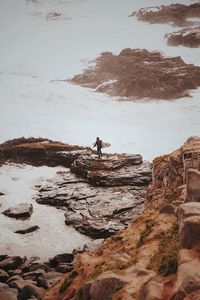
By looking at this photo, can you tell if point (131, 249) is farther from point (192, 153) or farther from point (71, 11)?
point (71, 11)

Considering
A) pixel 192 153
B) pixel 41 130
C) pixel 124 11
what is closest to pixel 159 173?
pixel 192 153

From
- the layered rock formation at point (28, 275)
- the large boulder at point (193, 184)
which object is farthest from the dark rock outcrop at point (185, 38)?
the large boulder at point (193, 184)

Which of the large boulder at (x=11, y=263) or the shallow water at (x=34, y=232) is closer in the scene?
the large boulder at (x=11, y=263)

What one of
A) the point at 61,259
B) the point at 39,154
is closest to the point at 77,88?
the point at 39,154

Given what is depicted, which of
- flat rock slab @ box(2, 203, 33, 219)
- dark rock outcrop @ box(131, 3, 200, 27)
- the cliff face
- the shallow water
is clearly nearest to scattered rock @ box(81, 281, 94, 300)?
the cliff face

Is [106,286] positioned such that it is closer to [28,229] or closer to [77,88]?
[28,229]

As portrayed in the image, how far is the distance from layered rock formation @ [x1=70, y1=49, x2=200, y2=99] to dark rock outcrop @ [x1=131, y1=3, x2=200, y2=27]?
29.8m

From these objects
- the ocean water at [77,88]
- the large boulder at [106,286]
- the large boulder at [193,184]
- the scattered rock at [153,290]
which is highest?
the ocean water at [77,88]

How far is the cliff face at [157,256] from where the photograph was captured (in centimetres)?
696

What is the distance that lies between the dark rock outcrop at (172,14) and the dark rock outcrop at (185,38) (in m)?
Answer: 12.7

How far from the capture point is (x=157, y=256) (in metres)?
9.08

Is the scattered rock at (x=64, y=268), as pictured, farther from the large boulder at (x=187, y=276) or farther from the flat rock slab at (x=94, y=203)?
the large boulder at (x=187, y=276)

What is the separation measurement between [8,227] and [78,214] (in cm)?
464

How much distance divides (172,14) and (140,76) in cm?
5366
